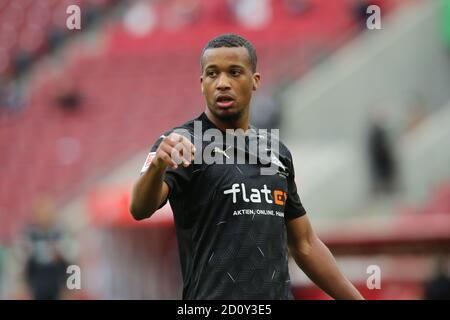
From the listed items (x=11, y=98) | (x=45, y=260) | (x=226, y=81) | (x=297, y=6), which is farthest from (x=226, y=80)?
(x=11, y=98)

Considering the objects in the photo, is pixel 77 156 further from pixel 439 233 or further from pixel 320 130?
pixel 439 233

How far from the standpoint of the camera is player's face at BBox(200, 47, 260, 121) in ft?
14.4

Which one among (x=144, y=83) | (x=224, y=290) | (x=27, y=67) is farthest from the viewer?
(x=27, y=67)

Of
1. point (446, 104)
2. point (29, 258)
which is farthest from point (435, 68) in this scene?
point (29, 258)

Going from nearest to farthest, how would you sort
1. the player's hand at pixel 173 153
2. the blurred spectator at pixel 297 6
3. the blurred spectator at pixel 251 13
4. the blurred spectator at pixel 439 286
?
the player's hand at pixel 173 153 → the blurred spectator at pixel 439 286 → the blurred spectator at pixel 251 13 → the blurred spectator at pixel 297 6

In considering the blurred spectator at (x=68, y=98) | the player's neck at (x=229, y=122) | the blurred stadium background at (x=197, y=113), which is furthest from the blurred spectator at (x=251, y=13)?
the player's neck at (x=229, y=122)

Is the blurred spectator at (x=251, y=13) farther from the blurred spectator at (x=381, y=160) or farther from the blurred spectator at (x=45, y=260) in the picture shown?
the blurred spectator at (x=45, y=260)

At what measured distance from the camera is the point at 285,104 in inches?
643

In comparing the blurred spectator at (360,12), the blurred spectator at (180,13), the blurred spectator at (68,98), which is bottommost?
the blurred spectator at (68,98)

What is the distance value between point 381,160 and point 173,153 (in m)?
10.3

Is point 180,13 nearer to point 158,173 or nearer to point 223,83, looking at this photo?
point 223,83

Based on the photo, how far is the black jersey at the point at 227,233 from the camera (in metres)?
4.25
